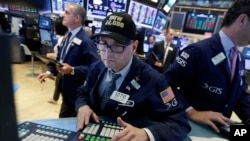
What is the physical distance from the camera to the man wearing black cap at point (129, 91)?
110 cm

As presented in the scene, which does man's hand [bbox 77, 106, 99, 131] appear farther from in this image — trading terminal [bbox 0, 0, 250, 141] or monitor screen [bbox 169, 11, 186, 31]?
monitor screen [bbox 169, 11, 186, 31]

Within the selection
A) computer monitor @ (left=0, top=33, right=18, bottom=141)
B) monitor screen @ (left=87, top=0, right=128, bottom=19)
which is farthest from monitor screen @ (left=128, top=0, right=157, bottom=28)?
computer monitor @ (left=0, top=33, right=18, bottom=141)

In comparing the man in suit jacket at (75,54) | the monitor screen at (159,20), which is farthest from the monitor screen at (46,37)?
the man in suit jacket at (75,54)

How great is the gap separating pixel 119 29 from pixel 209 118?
70 cm

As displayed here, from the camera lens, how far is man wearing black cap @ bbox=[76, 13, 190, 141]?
43.2 inches

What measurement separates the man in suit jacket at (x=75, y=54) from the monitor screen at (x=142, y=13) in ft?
7.80

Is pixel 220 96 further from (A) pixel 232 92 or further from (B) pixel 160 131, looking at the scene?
(B) pixel 160 131

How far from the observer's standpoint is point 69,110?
7.98ft

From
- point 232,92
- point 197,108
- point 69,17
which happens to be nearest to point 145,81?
point 197,108

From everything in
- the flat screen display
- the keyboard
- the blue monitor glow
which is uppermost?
the flat screen display

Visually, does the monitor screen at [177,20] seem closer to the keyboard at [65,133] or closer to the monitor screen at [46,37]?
the monitor screen at [46,37]

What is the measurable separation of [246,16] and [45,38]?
523 centimetres

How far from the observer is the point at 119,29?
116 cm

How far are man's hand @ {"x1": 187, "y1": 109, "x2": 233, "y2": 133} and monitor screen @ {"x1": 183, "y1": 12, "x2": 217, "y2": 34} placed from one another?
23.8 feet
